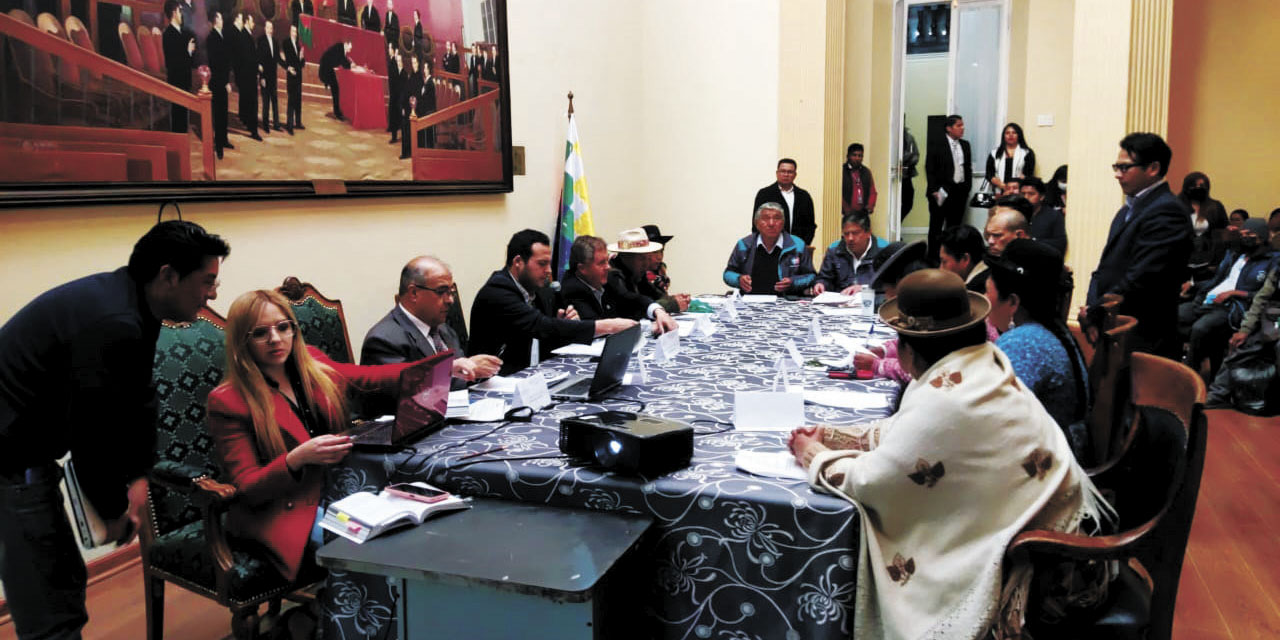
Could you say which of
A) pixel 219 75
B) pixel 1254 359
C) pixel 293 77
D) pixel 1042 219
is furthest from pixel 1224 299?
pixel 219 75

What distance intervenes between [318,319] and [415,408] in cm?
149

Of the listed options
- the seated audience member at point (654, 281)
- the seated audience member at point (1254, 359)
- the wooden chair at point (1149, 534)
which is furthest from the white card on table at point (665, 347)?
the seated audience member at point (1254, 359)

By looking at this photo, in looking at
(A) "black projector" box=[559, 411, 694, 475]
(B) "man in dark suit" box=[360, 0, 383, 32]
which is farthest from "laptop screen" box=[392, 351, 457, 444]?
(B) "man in dark suit" box=[360, 0, 383, 32]

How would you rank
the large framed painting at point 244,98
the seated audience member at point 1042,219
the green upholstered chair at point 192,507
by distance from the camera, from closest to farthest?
1. the green upholstered chair at point 192,507
2. the large framed painting at point 244,98
3. the seated audience member at point 1042,219

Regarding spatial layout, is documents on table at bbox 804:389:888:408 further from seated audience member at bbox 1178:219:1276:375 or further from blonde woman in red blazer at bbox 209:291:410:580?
seated audience member at bbox 1178:219:1276:375

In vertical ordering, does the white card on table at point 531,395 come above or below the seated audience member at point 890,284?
below

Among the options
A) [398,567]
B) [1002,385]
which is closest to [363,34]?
[398,567]

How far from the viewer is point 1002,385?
179cm

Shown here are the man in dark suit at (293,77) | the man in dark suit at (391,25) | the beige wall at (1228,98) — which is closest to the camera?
the man in dark suit at (293,77)

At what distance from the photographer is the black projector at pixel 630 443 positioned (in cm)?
199

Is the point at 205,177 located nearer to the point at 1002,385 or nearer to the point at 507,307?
the point at 507,307

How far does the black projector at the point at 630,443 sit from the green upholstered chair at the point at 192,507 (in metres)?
0.97

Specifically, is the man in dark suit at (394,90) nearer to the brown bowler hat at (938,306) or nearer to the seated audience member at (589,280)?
the seated audience member at (589,280)

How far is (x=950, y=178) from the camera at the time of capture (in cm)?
1087
